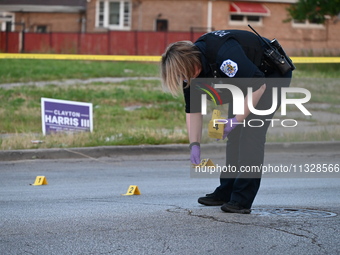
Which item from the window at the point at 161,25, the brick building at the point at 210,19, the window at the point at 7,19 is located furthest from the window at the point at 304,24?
the window at the point at 7,19

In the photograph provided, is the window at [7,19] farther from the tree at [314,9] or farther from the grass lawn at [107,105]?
the tree at [314,9]

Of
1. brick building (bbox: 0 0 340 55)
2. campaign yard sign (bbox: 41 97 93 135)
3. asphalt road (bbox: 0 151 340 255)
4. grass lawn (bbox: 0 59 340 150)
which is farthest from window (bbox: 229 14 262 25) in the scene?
asphalt road (bbox: 0 151 340 255)

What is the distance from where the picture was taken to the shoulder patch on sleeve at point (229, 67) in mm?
5625

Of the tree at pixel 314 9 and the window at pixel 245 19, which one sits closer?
the tree at pixel 314 9

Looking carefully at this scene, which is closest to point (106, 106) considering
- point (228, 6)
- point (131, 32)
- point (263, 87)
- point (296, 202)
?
point (296, 202)

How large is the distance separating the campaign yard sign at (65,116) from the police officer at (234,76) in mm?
7383

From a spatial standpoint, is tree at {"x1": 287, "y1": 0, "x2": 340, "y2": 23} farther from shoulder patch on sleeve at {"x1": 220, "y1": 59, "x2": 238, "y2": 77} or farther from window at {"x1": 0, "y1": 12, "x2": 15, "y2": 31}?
shoulder patch on sleeve at {"x1": 220, "y1": 59, "x2": 238, "y2": 77}

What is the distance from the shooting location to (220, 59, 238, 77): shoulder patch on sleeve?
5.62 m

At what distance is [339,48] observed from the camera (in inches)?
1635

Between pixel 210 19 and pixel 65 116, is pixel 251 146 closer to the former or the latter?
pixel 65 116

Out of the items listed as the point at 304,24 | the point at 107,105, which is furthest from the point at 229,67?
the point at 304,24

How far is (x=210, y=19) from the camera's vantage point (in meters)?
39.8

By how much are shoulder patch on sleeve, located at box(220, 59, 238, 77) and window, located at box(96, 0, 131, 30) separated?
3603 centimetres

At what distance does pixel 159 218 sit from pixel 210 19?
113 feet
